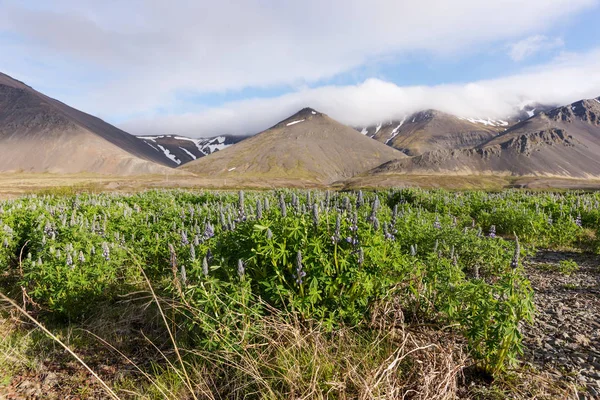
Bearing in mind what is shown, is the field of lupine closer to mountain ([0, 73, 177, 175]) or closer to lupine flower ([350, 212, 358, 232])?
lupine flower ([350, 212, 358, 232])

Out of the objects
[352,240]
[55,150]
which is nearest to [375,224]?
[352,240]

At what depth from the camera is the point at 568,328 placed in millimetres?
5215

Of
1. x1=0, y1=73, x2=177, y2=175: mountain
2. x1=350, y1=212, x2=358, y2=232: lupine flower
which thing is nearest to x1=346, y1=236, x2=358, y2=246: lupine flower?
x1=350, y1=212, x2=358, y2=232: lupine flower

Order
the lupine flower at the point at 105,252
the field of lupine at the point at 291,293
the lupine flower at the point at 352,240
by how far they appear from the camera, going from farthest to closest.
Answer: the lupine flower at the point at 105,252, the lupine flower at the point at 352,240, the field of lupine at the point at 291,293

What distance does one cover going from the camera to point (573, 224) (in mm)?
11203

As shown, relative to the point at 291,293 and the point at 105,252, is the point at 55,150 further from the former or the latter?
the point at 291,293

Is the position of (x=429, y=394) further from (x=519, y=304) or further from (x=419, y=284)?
(x=419, y=284)

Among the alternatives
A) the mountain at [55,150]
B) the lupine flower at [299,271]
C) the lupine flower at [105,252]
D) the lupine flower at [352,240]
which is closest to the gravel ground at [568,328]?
the lupine flower at [352,240]

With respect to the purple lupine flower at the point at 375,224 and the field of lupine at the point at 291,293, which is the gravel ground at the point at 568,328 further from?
the purple lupine flower at the point at 375,224

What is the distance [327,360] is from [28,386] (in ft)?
13.0

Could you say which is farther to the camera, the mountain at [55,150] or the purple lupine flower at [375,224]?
the mountain at [55,150]

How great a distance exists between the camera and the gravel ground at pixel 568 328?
418 centimetres

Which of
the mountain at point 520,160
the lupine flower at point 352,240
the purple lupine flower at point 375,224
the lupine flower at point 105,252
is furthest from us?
the mountain at point 520,160

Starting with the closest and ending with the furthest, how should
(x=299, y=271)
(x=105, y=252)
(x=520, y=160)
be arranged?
(x=299, y=271) < (x=105, y=252) < (x=520, y=160)
